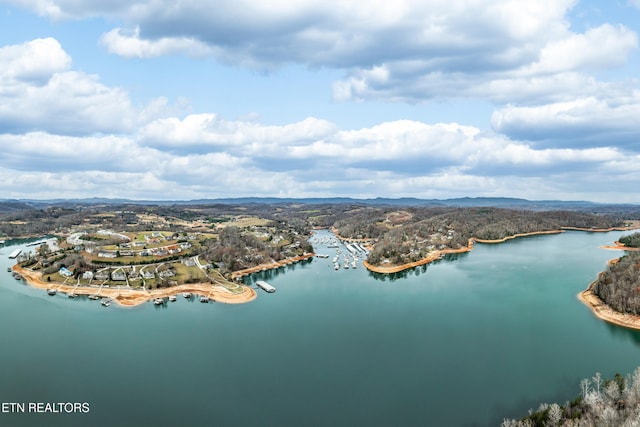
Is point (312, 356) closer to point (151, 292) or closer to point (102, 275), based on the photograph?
point (151, 292)

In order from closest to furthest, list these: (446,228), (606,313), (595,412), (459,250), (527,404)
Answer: (595,412) < (527,404) < (606,313) < (459,250) < (446,228)

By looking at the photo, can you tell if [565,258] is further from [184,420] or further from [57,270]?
[57,270]

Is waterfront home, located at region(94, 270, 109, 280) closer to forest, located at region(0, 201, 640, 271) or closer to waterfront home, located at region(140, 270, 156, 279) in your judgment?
waterfront home, located at region(140, 270, 156, 279)

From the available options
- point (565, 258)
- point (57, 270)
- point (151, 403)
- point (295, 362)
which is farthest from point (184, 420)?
point (565, 258)

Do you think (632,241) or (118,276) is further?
(632,241)

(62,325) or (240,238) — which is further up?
(240,238)

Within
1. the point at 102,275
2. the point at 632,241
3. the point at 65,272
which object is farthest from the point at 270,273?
the point at 632,241
